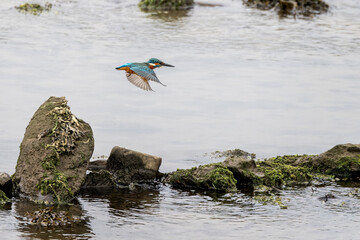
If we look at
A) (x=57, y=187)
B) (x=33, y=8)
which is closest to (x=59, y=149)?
(x=57, y=187)

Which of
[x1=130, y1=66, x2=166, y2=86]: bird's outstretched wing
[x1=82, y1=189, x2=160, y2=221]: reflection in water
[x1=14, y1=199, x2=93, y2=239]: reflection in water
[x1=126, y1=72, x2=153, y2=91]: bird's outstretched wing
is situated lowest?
[x1=82, y1=189, x2=160, y2=221]: reflection in water

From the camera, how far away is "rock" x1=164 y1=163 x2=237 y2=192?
34.0 ft

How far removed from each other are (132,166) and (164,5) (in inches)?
706

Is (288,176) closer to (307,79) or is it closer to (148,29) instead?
(307,79)

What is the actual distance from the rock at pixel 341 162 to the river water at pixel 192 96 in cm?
56

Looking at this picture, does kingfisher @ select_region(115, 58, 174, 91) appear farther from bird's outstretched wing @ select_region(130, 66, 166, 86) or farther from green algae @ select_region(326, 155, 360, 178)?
green algae @ select_region(326, 155, 360, 178)

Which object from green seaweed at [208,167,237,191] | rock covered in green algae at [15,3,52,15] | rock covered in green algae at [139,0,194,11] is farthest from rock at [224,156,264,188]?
rock covered in green algae at [139,0,194,11]

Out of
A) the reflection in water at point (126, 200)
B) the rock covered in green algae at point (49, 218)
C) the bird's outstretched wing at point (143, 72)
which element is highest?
the bird's outstretched wing at point (143, 72)

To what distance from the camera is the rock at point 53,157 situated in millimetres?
9547

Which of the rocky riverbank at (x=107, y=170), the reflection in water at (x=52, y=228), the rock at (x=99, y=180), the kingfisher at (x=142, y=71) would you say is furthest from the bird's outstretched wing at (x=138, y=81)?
the reflection in water at (x=52, y=228)

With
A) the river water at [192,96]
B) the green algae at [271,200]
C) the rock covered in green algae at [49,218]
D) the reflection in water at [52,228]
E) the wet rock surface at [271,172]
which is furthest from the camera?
the wet rock surface at [271,172]

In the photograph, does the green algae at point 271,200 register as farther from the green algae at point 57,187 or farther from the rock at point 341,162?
the green algae at point 57,187

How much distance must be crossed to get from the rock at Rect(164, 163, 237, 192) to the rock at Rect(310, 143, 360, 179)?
1.55 metres

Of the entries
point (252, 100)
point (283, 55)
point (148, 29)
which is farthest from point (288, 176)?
point (148, 29)
